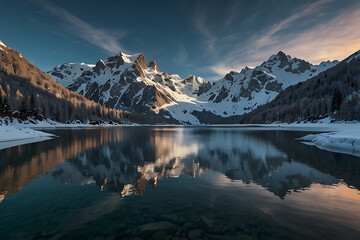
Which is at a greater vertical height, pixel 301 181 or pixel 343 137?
pixel 343 137

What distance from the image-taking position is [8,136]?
35812mm

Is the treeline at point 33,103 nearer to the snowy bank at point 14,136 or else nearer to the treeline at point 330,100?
the snowy bank at point 14,136

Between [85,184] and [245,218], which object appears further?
[85,184]

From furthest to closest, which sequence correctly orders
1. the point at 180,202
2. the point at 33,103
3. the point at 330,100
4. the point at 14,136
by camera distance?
1. the point at 330,100
2. the point at 33,103
3. the point at 14,136
4. the point at 180,202

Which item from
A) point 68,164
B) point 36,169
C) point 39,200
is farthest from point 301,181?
point 36,169

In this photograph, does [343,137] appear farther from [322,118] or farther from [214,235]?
[322,118]

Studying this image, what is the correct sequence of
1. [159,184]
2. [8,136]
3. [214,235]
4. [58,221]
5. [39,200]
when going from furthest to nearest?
[8,136] < [159,184] < [39,200] < [58,221] < [214,235]

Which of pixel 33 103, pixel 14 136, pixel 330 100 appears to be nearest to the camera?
pixel 14 136

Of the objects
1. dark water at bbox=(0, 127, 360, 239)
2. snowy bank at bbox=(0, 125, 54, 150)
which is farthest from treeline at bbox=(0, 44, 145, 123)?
dark water at bbox=(0, 127, 360, 239)

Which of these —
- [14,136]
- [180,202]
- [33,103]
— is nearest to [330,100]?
[180,202]

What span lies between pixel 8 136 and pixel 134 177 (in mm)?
38232

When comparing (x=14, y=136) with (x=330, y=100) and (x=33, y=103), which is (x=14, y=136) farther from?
(x=330, y=100)

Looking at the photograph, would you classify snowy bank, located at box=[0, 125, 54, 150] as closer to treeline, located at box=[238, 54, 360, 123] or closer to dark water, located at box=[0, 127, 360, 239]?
dark water, located at box=[0, 127, 360, 239]

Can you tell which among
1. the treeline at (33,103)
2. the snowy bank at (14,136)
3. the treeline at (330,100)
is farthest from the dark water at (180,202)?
the treeline at (33,103)
